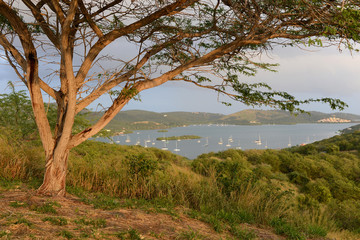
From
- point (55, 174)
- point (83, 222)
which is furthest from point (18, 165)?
point (83, 222)

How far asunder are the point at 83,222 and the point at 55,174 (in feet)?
6.84

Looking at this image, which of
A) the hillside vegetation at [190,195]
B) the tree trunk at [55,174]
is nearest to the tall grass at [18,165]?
the hillside vegetation at [190,195]

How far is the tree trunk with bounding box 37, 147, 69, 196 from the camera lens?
5272 millimetres

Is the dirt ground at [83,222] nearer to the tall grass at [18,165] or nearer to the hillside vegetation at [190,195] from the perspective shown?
the hillside vegetation at [190,195]

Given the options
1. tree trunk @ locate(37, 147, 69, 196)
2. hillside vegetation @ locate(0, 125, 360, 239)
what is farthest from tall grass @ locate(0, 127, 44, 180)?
tree trunk @ locate(37, 147, 69, 196)

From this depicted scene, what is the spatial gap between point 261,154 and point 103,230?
82.3 ft

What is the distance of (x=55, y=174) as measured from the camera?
533 cm

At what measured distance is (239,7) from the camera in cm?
609

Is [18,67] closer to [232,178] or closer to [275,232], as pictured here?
[232,178]

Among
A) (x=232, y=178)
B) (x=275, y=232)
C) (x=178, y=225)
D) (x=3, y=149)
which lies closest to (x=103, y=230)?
(x=178, y=225)

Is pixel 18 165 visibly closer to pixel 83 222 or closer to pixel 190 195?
pixel 83 222

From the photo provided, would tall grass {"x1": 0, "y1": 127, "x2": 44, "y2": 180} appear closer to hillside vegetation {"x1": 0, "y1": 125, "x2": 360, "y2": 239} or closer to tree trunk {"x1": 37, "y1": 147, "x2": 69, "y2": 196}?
hillside vegetation {"x1": 0, "y1": 125, "x2": 360, "y2": 239}

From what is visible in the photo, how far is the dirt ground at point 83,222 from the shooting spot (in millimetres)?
3115

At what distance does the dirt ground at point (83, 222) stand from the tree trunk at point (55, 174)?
0.98ft
